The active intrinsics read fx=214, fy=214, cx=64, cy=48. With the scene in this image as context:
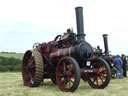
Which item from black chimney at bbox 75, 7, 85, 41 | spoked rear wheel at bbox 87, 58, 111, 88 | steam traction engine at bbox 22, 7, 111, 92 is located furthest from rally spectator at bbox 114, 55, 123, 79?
black chimney at bbox 75, 7, 85, 41

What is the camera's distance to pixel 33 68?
27.3 ft

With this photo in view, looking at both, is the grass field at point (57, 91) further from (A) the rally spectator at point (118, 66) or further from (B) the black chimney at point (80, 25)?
(A) the rally spectator at point (118, 66)

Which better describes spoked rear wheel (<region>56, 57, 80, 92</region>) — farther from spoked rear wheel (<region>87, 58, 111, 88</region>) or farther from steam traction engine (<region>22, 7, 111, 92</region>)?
spoked rear wheel (<region>87, 58, 111, 88</region>)

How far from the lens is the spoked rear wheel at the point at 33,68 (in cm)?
776

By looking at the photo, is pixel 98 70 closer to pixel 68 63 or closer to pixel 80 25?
pixel 68 63

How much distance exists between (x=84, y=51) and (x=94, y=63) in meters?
0.95

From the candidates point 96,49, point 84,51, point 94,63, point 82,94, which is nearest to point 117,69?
point 96,49

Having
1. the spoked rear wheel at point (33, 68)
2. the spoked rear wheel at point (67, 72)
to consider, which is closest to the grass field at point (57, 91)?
the spoked rear wheel at point (67, 72)

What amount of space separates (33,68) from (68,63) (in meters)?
2.02

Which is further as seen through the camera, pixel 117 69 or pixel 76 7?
pixel 117 69

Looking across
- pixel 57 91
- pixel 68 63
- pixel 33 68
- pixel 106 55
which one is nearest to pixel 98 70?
pixel 68 63

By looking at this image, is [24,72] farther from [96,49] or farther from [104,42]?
[104,42]

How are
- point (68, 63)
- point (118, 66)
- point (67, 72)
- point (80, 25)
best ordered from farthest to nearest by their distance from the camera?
point (118, 66) < point (80, 25) < point (68, 63) < point (67, 72)

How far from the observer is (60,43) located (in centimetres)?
794
